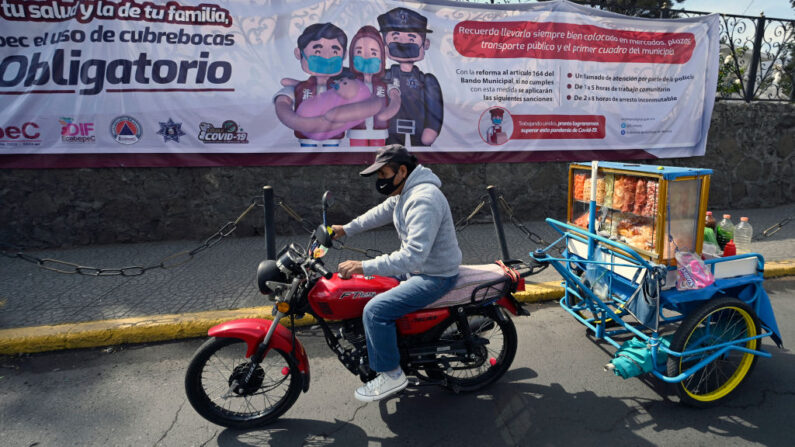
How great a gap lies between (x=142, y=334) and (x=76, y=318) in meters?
0.78

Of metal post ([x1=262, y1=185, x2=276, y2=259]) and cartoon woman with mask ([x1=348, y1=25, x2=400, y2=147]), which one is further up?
cartoon woman with mask ([x1=348, y1=25, x2=400, y2=147])

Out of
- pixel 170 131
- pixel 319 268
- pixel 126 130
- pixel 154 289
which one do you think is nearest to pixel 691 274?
pixel 319 268

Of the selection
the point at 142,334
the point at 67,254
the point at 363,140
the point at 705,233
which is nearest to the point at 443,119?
the point at 363,140

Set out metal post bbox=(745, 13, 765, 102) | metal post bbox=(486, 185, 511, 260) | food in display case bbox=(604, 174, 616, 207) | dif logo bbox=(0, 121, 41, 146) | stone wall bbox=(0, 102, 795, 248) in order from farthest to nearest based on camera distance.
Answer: metal post bbox=(745, 13, 765, 102)
stone wall bbox=(0, 102, 795, 248)
dif logo bbox=(0, 121, 41, 146)
metal post bbox=(486, 185, 511, 260)
food in display case bbox=(604, 174, 616, 207)

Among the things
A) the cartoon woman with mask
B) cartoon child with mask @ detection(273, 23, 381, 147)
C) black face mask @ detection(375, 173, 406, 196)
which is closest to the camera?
black face mask @ detection(375, 173, 406, 196)

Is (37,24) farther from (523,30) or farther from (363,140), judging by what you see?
(523,30)

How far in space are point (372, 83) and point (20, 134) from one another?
4.99 metres

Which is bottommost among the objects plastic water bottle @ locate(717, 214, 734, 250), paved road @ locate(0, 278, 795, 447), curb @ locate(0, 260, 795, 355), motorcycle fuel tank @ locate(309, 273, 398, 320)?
paved road @ locate(0, 278, 795, 447)

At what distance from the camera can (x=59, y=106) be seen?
6266 millimetres

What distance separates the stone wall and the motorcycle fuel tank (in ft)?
14.6

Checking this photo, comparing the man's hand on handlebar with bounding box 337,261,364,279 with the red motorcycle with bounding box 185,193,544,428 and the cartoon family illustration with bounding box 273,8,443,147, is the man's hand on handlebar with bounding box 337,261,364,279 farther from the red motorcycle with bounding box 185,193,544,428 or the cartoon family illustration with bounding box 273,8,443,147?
the cartoon family illustration with bounding box 273,8,443,147

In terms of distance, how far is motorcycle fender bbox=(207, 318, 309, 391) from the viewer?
277cm

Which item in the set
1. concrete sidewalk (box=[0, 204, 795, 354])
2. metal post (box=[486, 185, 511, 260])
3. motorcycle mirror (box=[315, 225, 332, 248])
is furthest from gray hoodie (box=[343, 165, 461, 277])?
metal post (box=[486, 185, 511, 260])

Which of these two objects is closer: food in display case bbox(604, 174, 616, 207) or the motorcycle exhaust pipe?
the motorcycle exhaust pipe
